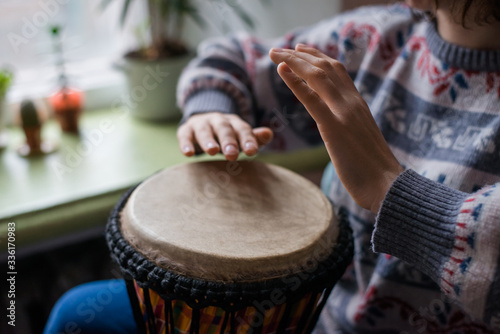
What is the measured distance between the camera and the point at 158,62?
1369 mm

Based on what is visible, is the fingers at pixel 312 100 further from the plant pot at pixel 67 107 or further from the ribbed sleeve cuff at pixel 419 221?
the plant pot at pixel 67 107

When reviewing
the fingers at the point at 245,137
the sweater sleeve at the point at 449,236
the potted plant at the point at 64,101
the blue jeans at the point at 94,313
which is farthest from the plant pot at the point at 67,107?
the sweater sleeve at the point at 449,236

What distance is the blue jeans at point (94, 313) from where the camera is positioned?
0.81 metres

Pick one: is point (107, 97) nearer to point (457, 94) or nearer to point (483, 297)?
point (457, 94)

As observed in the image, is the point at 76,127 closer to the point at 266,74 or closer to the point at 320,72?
the point at 266,74

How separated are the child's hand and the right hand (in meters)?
0.15

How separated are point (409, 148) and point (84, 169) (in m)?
0.83

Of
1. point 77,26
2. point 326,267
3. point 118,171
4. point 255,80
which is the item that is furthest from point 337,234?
point 77,26

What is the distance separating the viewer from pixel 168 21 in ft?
4.89

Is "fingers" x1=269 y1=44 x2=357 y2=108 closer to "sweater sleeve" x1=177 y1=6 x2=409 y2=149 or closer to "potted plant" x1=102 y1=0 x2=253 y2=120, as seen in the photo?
"sweater sleeve" x1=177 y1=6 x2=409 y2=149

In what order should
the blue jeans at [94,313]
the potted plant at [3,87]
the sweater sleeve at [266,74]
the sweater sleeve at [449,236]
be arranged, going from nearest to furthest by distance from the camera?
the sweater sleeve at [449,236] → the blue jeans at [94,313] → the sweater sleeve at [266,74] → the potted plant at [3,87]

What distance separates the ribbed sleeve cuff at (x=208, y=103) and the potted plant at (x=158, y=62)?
1.60 ft

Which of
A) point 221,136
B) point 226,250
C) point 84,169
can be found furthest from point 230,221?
point 84,169

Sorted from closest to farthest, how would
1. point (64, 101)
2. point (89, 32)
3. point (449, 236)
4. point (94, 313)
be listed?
point (449, 236) → point (94, 313) → point (64, 101) → point (89, 32)
